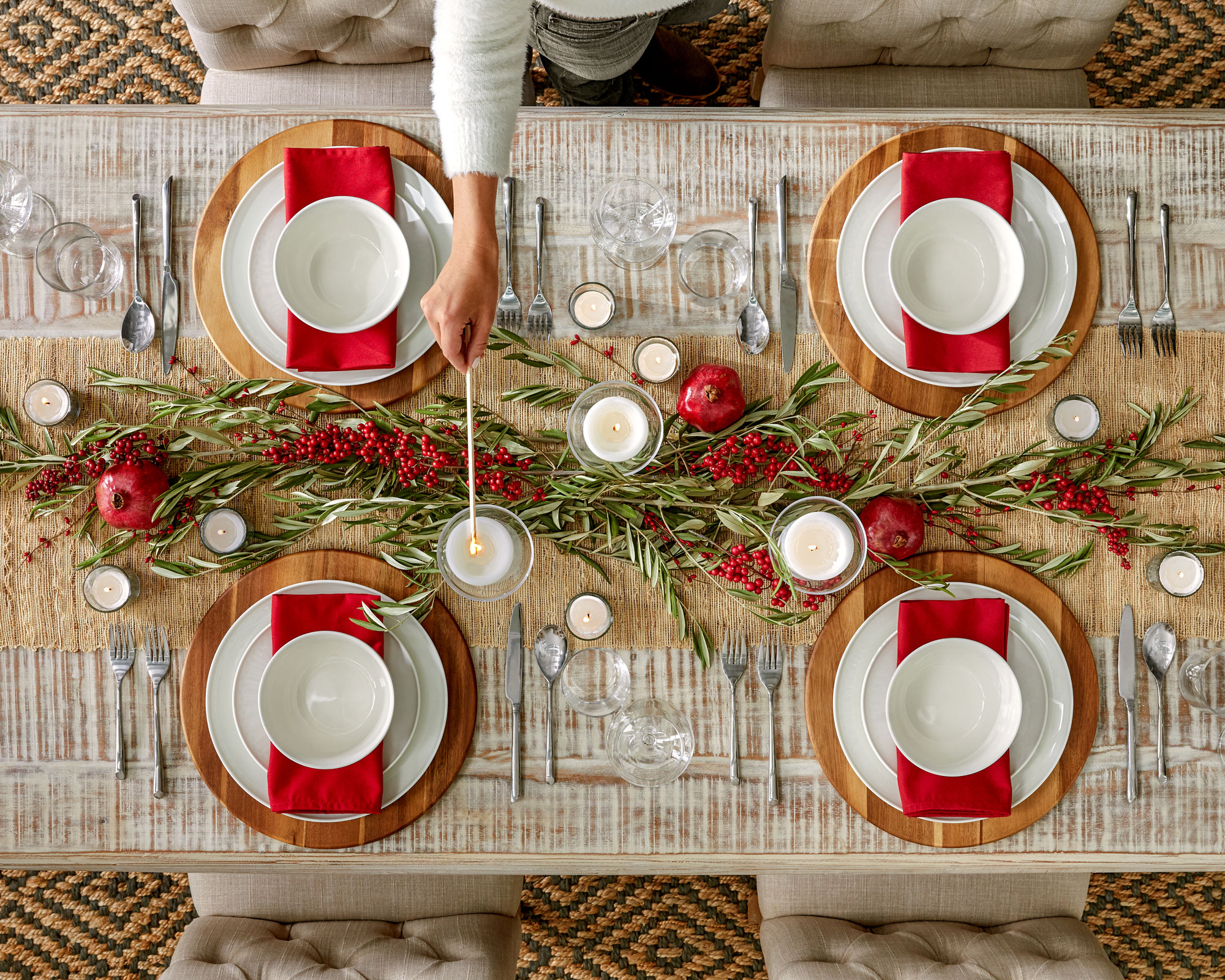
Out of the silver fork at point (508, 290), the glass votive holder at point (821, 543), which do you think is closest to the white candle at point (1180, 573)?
the glass votive holder at point (821, 543)

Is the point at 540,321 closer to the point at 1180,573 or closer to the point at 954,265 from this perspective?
the point at 954,265

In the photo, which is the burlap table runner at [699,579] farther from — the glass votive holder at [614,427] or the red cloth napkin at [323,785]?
the red cloth napkin at [323,785]

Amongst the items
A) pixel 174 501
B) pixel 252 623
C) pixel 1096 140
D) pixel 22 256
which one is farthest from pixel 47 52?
pixel 1096 140

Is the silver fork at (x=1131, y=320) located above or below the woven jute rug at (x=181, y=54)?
below

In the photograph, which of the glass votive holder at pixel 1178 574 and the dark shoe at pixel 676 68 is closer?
the glass votive holder at pixel 1178 574

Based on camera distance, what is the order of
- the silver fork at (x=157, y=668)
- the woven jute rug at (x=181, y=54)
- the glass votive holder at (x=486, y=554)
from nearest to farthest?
1. the glass votive holder at (x=486, y=554)
2. the silver fork at (x=157, y=668)
3. the woven jute rug at (x=181, y=54)

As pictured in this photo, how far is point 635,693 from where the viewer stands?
3.87 feet

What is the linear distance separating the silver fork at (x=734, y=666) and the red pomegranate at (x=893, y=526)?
0.23 m

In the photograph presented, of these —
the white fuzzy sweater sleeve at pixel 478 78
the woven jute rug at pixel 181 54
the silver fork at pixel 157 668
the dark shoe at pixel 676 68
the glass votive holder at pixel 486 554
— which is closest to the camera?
the white fuzzy sweater sleeve at pixel 478 78

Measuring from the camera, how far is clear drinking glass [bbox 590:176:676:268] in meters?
1.20

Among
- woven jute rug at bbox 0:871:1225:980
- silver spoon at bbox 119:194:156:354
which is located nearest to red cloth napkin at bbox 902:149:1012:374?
silver spoon at bbox 119:194:156:354

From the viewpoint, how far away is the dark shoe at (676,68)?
1.82 meters

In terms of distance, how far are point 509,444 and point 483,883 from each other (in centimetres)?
84

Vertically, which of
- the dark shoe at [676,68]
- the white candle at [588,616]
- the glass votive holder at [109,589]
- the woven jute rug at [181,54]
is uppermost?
the woven jute rug at [181,54]
